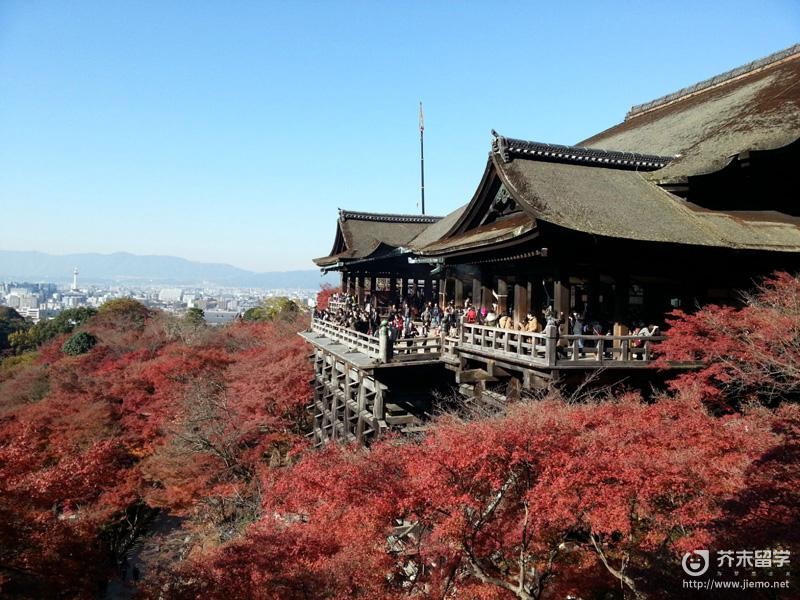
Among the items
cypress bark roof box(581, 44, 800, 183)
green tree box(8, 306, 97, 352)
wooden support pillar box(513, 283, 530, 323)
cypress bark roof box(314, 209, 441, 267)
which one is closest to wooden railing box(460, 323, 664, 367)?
wooden support pillar box(513, 283, 530, 323)

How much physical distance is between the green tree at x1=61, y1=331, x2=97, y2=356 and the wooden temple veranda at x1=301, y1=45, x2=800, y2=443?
93.8ft

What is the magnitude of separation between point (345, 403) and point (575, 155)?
35.7ft

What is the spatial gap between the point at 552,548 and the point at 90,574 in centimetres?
691

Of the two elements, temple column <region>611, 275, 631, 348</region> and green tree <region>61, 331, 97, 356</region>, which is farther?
green tree <region>61, 331, 97, 356</region>

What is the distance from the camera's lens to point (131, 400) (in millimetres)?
22875

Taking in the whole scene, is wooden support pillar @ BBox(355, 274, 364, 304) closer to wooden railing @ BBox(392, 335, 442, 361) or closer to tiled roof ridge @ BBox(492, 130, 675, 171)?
wooden railing @ BBox(392, 335, 442, 361)

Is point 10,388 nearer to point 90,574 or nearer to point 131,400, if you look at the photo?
point 131,400

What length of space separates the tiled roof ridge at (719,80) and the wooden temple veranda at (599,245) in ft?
0.45

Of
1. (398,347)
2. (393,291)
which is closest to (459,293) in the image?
(398,347)

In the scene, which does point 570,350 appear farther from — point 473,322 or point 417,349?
point 417,349

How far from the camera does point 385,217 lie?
1173 inches

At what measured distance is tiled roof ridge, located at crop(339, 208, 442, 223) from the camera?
29.0m

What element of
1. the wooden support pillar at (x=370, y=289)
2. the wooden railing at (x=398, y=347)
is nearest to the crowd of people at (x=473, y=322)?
the wooden railing at (x=398, y=347)

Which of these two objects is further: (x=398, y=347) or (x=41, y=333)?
(x=41, y=333)
